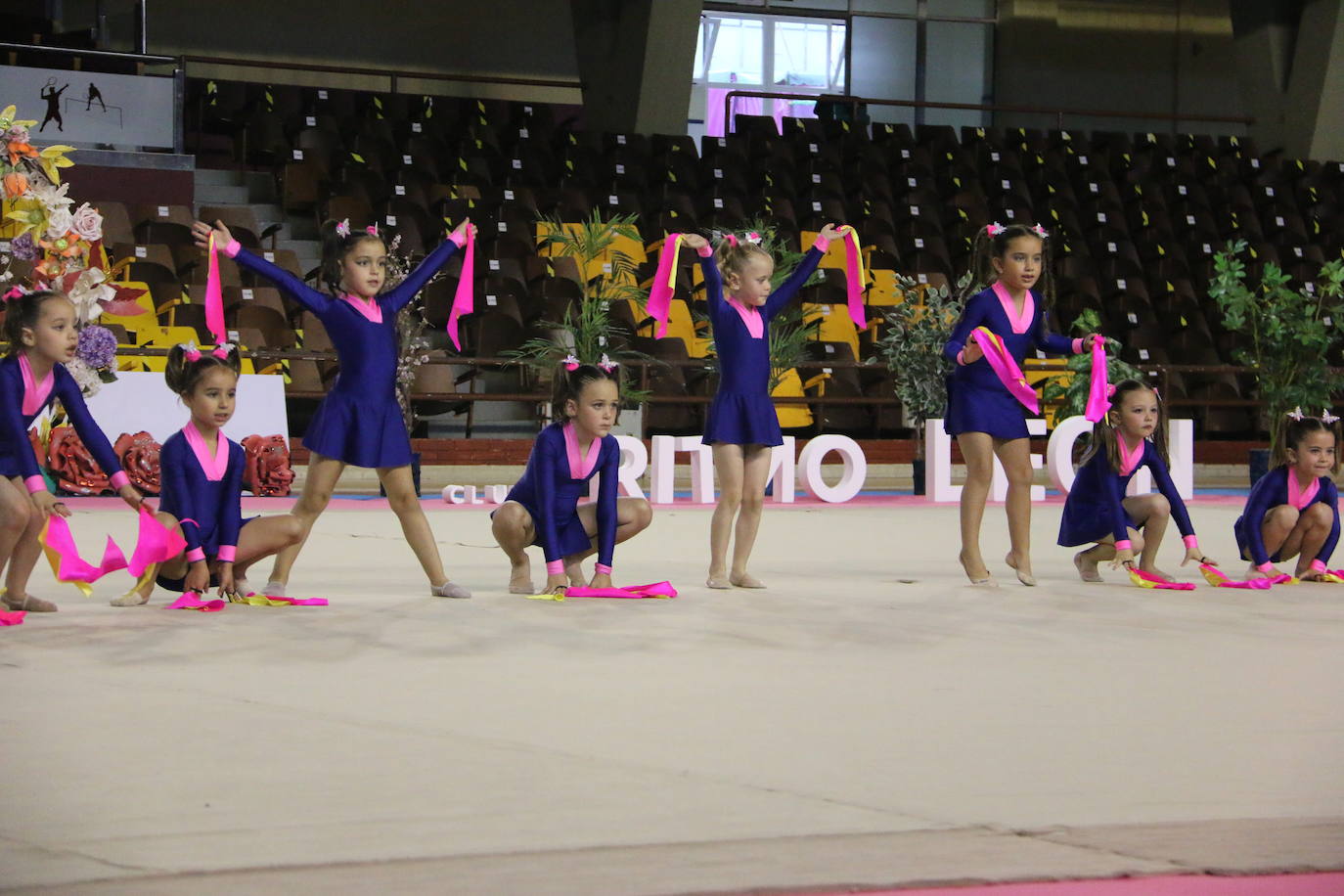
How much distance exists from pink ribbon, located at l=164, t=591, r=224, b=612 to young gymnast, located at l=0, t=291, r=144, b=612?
32cm

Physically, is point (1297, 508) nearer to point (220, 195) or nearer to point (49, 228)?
point (49, 228)

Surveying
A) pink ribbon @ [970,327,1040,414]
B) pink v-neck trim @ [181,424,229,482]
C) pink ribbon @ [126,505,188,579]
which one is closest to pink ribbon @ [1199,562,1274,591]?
pink ribbon @ [970,327,1040,414]

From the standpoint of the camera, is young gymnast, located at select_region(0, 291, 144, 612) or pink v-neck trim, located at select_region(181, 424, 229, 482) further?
pink v-neck trim, located at select_region(181, 424, 229, 482)

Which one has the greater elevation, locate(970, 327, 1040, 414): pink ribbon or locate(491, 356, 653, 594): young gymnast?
locate(970, 327, 1040, 414): pink ribbon

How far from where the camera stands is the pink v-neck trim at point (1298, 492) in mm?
6012

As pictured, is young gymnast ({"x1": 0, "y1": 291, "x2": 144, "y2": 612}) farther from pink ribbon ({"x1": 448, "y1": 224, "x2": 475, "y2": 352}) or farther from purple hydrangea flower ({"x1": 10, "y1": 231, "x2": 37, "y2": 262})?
purple hydrangea flower ({"x1": 10, "y1": 231, "x2": 37, "y2": 262})

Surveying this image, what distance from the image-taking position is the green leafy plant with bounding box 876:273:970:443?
1200 cm

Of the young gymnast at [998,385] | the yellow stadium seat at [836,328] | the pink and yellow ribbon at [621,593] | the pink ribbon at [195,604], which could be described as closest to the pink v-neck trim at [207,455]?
the pink ribbon at [195,604]

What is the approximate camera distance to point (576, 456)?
5.46 meters

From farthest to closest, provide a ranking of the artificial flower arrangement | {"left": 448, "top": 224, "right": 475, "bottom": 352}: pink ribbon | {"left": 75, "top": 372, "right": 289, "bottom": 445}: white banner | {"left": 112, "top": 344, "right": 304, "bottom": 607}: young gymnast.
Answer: {"left": 75, "top": 372, "right": 289, "bottom": 445}: white banner → the artificial flower arrangement → {"left": 448, "top": 224, "right": 475, "bottom": 352}: pink ribbon → {"left": 112, "top": 344, "right": 304, "bottom": 607}: young gymnast

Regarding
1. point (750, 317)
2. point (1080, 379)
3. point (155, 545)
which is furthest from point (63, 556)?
point (1080, 379)

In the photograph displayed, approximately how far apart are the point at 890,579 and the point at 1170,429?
6.51 m

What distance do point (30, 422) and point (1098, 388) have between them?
3509mm

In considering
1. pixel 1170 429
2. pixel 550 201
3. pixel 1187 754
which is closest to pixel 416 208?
pixel 550 201
